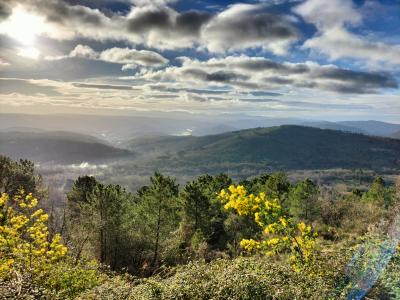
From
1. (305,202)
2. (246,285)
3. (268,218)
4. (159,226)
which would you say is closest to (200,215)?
(159,226)

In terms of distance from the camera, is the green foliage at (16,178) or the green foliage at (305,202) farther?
the green foliage at (305,202)

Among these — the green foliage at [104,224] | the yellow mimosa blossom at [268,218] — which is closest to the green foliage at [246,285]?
the yellow mimosa blossom at [268,218]

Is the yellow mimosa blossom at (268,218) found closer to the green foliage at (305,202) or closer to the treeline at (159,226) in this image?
the treeline at (159,226)

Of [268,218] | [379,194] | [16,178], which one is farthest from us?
[379,194]

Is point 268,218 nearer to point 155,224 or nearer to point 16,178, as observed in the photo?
point 155,224

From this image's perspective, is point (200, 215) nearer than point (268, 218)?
No

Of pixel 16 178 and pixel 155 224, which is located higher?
pixel 16 178

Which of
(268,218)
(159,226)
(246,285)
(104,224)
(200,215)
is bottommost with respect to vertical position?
(200,215)

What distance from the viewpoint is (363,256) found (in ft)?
36.2

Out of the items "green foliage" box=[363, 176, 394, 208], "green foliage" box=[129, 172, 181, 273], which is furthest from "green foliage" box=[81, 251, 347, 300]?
"green foliage" box=[363, 176, 394, 208]

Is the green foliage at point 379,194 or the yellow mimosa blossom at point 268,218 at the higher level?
the yellow mimosa blossom at point 268,218

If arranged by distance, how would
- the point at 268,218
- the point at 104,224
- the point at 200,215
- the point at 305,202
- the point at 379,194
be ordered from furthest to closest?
the point at 379,194, the point at 305,202, the point at 200,215, the point at 104,224, the point at 268,218

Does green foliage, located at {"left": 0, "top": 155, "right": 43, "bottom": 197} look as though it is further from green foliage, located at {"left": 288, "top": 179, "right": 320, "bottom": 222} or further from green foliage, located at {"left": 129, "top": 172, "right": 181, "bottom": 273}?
green foliage, located at {"left": 288, "top": 179, "right": 320, "bottom": 222}

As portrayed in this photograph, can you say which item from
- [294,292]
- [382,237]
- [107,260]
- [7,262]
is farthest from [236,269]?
[107,260]
